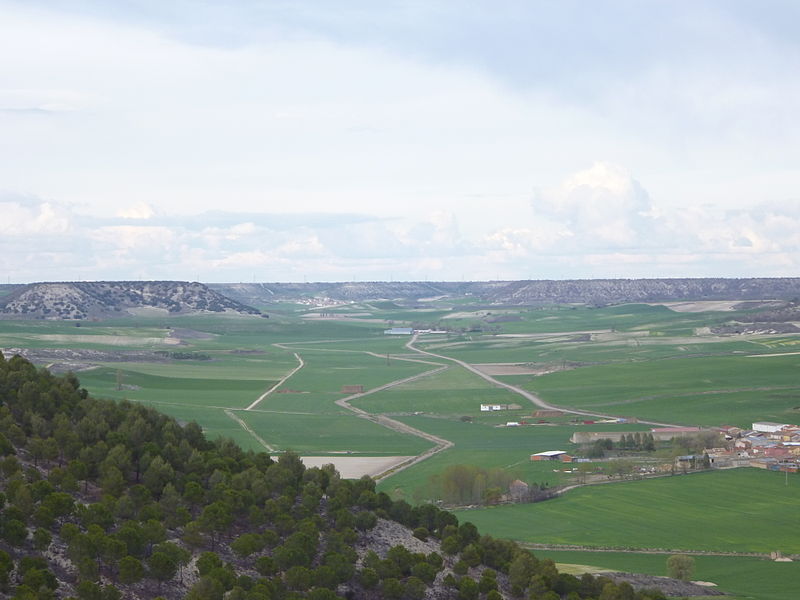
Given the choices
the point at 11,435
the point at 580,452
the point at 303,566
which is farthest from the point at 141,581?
the point at 580,452

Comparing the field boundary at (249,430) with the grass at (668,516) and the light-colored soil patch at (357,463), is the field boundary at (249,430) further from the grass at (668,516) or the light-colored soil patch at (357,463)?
the grass at (668,516)

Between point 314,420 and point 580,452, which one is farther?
point 314,420

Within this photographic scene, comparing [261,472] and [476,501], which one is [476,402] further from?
[261,472]

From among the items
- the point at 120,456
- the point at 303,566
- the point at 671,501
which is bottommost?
the point at 671,501

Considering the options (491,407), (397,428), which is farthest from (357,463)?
(491,407)

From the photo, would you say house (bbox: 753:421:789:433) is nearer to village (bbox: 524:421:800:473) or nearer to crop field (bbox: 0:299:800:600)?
village (bbox: 524:421:800:473)

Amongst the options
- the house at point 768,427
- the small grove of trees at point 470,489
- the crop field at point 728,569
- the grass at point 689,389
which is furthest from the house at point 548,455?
the crop field at point 728,569

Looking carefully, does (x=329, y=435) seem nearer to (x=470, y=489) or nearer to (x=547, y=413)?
(x=547, y=413)
